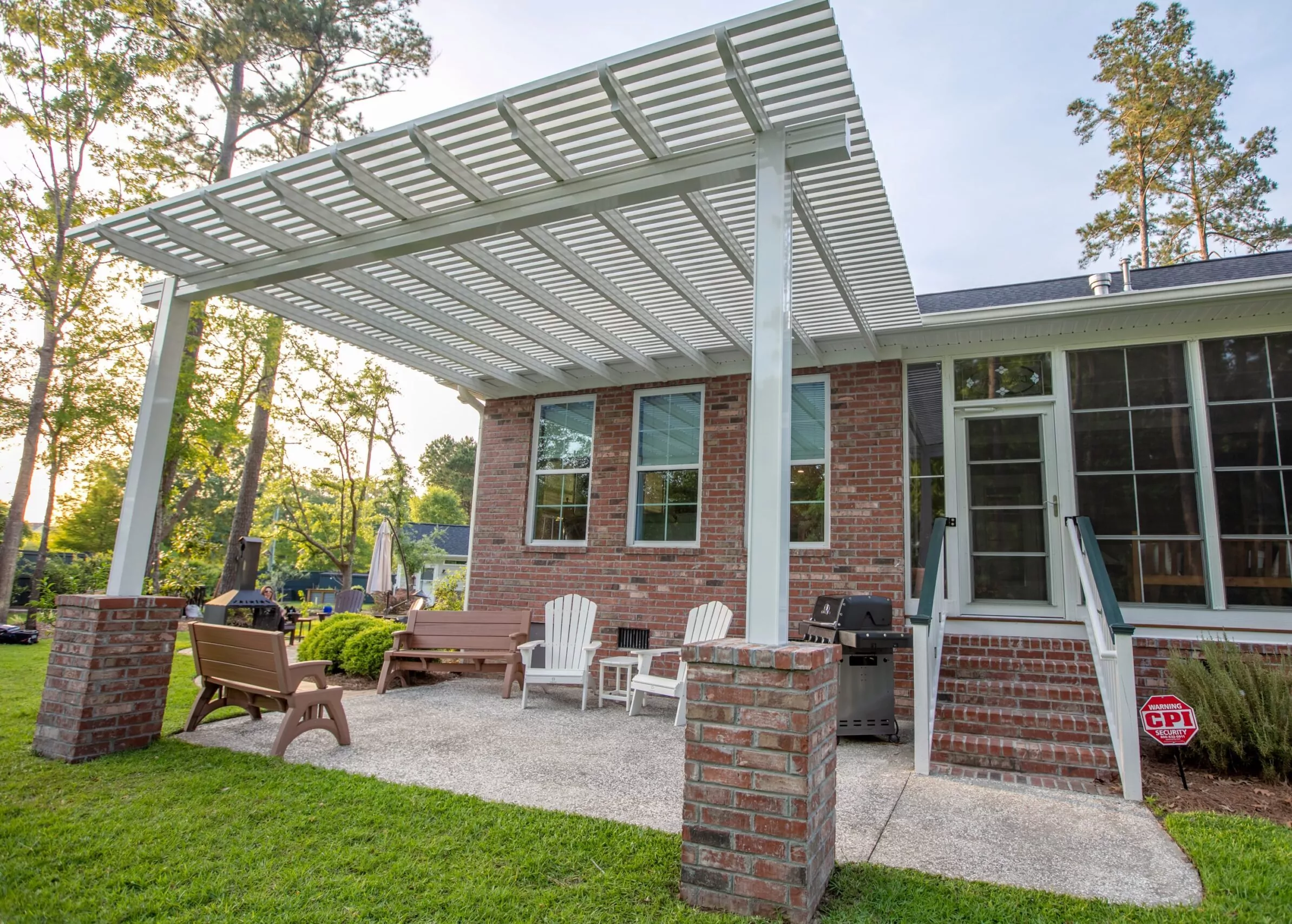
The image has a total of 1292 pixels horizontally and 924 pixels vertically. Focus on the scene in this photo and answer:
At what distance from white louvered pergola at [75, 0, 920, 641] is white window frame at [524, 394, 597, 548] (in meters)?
1.04

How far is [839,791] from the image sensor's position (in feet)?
11.9

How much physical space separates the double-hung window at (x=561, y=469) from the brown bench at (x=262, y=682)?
10.4ft

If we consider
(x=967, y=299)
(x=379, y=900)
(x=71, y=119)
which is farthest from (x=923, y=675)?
(x=71, y=119)

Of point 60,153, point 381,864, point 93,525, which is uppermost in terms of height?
point 60,153

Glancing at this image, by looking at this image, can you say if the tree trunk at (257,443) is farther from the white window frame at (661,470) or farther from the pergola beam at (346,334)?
the white window frame at (661,470)

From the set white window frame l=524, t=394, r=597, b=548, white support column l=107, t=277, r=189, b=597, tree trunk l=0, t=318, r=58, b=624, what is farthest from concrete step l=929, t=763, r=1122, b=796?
tree trunk l=0, t=318, r=58, b=624

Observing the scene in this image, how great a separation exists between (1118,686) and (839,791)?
1.65 metres

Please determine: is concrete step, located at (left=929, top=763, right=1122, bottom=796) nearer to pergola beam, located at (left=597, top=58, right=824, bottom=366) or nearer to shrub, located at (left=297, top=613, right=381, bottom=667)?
pergola beam, located at (left=597, top=58, right=824, bottom=366)

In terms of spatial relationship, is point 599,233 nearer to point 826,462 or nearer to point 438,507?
point 826,462

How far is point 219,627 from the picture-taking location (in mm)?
4352

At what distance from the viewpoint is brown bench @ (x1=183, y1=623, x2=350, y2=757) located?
4066 mm

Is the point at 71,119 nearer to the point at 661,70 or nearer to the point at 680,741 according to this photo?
the point at 661,70

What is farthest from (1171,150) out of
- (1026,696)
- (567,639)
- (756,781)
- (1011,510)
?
(756,781)

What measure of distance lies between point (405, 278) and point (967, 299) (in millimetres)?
5022
